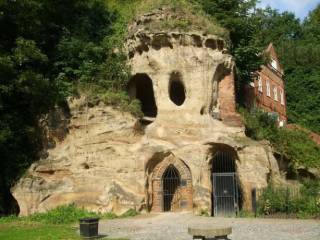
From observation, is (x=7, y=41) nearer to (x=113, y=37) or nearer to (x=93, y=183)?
(x=113, y=37)

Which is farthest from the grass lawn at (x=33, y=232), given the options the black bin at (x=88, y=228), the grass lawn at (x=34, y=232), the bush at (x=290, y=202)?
the bush at (x=290, y=202)

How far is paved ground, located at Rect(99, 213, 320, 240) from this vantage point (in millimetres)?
13872

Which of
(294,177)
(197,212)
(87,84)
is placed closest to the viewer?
(197,212)

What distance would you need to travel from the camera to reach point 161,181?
880 inches

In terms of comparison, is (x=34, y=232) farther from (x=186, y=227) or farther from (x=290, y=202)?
(x=290, y=202)

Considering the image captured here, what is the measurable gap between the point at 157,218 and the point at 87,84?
7633mm

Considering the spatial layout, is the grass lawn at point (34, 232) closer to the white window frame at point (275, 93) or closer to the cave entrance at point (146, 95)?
the cave entrance at point (146, 95)

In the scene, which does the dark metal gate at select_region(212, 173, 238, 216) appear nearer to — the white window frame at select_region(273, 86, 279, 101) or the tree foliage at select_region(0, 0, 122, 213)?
the tree foliage at select_region(0, 0, 122, 213)

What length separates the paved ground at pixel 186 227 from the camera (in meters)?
13.9

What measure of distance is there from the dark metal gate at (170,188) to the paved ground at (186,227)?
2976 mm

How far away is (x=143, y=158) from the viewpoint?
2194 cm

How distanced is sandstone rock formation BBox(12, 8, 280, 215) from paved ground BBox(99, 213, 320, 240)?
2266 mm

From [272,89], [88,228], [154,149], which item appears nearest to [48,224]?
[88,228]

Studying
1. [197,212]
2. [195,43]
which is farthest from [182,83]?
[197,212]
